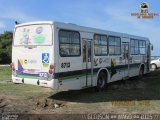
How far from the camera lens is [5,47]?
53062 mm

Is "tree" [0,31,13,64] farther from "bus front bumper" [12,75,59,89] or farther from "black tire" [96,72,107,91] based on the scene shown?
"bus front bumper" [12,75,59,89]

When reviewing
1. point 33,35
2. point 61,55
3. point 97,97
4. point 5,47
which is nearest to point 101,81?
point 97,97

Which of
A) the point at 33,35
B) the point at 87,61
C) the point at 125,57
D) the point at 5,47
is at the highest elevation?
the point at 5,47

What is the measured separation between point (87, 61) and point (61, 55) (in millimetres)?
2037

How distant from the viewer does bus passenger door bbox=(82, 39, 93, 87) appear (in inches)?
506

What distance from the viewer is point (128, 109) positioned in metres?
10.1

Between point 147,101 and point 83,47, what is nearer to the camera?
point 147,101

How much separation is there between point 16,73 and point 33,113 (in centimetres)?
316

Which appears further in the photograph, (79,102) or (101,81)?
(101,81)

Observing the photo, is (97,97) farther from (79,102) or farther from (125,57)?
(125,57)

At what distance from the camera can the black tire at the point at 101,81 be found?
46.6 feet

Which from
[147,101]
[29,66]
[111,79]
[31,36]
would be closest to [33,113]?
[29,66]

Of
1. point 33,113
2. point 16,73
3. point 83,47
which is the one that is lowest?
point 33,113

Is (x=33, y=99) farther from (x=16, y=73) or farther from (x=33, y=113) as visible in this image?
(x=33, y=113)
